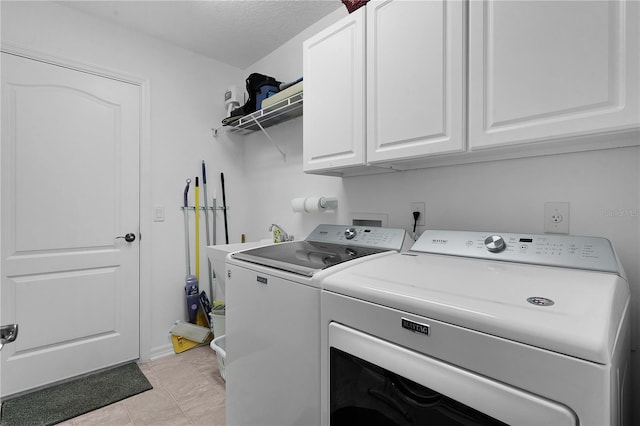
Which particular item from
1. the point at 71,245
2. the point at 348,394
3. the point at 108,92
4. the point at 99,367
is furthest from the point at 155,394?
the point at 108,92

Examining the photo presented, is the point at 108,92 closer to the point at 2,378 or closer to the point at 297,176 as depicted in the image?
the point at 297,176

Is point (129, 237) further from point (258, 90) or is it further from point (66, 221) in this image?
point (258, 90)

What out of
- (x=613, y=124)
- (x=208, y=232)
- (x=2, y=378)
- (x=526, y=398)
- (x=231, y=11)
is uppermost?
(x=231, y=11)

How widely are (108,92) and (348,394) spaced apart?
270 centimetres

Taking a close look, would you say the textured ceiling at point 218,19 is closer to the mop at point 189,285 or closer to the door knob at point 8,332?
the mop at point 189,285

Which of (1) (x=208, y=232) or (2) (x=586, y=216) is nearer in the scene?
(2) (x=586, y=216)

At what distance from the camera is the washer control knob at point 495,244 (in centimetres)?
Answer: 116

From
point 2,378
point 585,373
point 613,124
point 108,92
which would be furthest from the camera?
point 108,92

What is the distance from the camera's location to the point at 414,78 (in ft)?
4.24

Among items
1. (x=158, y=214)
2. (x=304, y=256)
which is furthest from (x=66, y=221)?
(x=304, y=256)

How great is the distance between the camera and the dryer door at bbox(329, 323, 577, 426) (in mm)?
627

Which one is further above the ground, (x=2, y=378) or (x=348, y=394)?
(x=348, y=394)

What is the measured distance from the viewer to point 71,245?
2227mm

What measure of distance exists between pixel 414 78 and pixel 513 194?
0.67 meters
